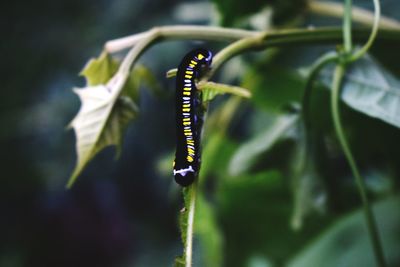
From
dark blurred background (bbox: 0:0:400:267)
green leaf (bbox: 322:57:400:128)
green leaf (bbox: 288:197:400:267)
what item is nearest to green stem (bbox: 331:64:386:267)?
green leaf (bbox: 322:57:400:128)

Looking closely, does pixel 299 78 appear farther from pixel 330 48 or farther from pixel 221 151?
pixel 221 151

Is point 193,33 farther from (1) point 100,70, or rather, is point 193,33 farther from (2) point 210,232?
(2) point 210,232

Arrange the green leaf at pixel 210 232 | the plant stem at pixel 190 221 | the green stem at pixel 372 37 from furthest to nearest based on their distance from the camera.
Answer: the green leaf at pixel 210 232 → the green stem at pixel 372 37 → the plant stem at pixel 190 221

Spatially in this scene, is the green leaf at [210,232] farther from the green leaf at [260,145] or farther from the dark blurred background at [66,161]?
the dark blurred background at [66,161]

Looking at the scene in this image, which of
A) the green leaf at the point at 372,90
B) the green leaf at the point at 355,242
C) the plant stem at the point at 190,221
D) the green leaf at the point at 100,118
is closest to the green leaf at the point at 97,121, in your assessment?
the green leaf at the point at 100,118

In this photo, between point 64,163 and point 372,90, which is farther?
point 64,163

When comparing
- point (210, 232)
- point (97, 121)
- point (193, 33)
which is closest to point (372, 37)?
point (193, 33)

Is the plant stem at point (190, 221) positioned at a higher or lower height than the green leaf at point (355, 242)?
higher
